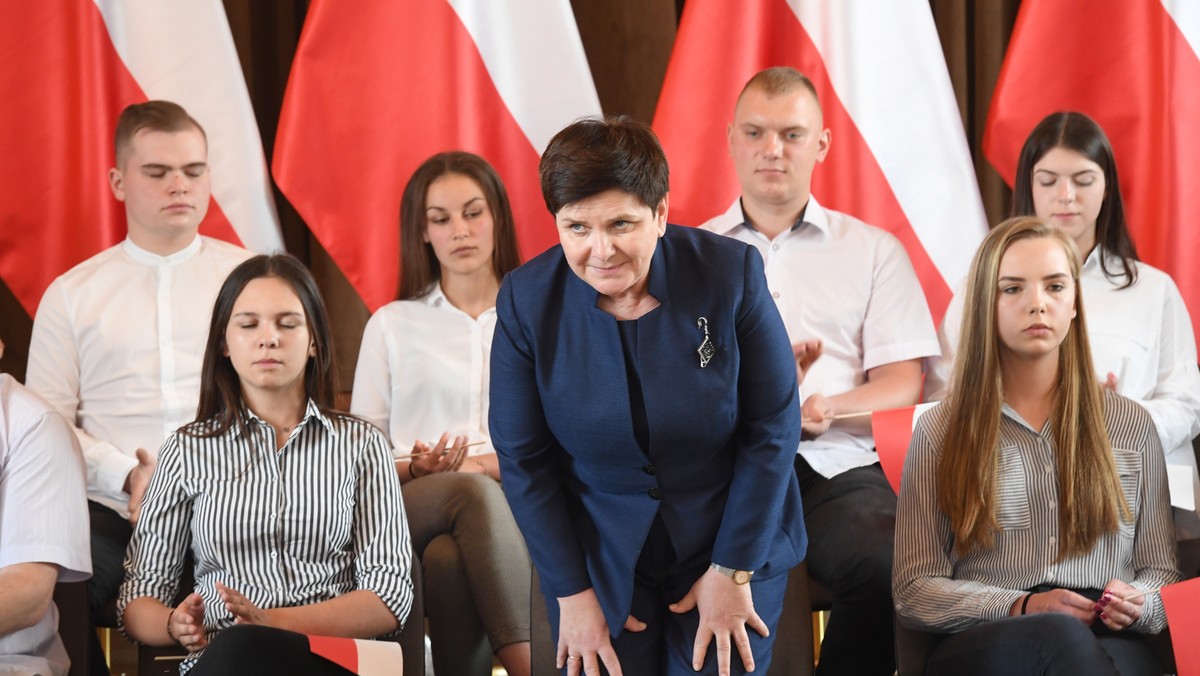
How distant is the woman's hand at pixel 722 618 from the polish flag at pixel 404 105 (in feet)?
6.28

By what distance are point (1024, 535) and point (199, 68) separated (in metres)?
2.52

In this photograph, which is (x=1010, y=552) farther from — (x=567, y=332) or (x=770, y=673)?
(x=567, y=332)

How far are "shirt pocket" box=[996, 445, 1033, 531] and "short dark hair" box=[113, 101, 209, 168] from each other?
2.22 meters

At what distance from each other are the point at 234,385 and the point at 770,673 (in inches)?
46.6

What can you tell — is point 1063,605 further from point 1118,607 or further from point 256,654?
point 256,654

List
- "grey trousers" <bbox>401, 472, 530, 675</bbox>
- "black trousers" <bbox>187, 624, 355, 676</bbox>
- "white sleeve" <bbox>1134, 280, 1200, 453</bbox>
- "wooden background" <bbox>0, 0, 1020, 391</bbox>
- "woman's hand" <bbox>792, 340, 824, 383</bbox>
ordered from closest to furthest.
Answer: "black trousers" <bbox>187, 624, 355, 676</bbox>, "grey trousers" <bbox>401, 472, 530, 675</bbox>, "woman's hand" <bbox>792, 340, 824, 383</bbox>, "white sleeve" <bbox>1134, 280, 1200, 453</bbox>, "wooden background" <bbox>0, 0, 1020, 391</bbox>

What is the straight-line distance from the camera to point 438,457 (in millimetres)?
3041

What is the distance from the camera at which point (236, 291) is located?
101 inches

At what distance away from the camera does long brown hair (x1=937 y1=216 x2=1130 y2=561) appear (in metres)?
2.37

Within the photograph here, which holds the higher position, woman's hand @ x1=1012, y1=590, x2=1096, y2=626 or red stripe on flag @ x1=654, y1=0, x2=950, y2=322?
red stripe on flag @ x1=654, y1=0, x2=950, y2=322

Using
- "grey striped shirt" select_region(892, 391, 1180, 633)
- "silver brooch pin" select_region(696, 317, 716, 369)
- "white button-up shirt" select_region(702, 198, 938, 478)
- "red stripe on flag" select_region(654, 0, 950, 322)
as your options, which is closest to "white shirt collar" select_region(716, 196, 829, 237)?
"white button-up shirt" select_region(702, 198, 938, 478)

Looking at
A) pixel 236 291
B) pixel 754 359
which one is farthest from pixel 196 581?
pixel 754 359

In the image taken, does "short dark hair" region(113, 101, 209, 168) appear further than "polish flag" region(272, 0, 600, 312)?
No

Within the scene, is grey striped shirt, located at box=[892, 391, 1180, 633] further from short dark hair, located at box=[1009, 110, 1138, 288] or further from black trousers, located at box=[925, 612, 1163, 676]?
short dark hair, located at box=[1009, 110, 1138, 288]
